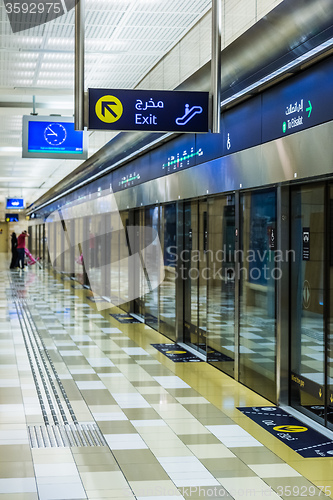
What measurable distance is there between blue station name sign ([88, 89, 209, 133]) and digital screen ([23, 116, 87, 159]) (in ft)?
16.5

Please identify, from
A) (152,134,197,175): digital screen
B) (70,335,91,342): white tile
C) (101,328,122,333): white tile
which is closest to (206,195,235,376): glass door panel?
(152,134,197,175): digital screen

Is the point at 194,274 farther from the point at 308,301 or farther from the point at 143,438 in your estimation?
the point at 143,438

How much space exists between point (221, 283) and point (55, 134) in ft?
15.5

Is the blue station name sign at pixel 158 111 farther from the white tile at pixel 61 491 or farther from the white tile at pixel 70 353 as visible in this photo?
the white tile at pixel 70 353

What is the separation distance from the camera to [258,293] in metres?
6.65

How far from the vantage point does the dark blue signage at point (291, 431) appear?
15.7ft

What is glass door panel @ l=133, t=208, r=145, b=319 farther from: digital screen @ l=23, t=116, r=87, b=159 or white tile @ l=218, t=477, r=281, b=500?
white tile @ l=218, t=477, r=281, b=500

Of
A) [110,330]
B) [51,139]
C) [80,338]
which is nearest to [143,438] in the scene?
[80,338]

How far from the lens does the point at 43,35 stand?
7172 millimetres

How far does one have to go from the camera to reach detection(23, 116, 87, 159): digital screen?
10.9m

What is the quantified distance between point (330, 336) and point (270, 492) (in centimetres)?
164

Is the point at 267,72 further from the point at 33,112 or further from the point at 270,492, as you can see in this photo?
the point at 33,112

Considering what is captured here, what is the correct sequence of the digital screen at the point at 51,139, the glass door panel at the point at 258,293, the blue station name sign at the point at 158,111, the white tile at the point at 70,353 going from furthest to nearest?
the digital screen at the point at 51,139, the white tile at the point at 70,353, the glass door panel at the point at 258,293, the blue station name sign at the point at 158,111

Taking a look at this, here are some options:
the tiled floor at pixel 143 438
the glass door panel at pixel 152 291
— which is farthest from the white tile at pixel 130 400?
the glass door panel at pixel 152 291
